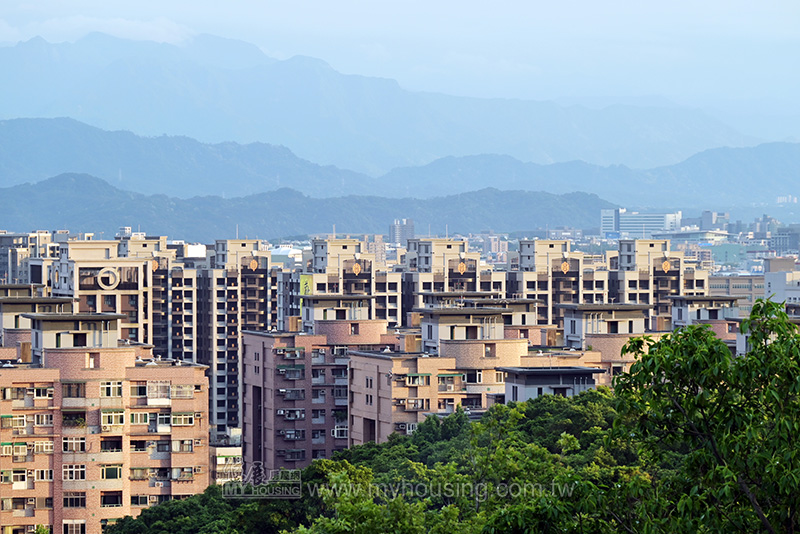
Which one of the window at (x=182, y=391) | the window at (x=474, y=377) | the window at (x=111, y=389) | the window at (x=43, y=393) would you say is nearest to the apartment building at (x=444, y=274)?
the window at (x=474, y=377)

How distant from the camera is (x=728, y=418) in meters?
17.3

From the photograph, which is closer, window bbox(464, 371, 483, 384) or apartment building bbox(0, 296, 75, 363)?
window bbox(464, 371, 483, 384)

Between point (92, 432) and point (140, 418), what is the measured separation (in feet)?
5.95

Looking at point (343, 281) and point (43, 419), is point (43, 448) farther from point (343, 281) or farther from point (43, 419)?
point (343, 281)

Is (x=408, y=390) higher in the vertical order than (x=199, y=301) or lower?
lower

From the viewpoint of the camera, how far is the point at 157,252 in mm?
118438

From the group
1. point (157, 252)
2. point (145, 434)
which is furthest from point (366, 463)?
point (157, 252)

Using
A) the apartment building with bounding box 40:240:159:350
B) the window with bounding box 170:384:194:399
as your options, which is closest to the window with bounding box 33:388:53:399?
the window with bounding box 170:384:194:399

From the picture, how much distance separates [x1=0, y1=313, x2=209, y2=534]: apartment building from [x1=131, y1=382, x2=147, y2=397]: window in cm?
3

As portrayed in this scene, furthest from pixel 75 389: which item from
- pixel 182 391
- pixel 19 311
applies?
pixel 19 311

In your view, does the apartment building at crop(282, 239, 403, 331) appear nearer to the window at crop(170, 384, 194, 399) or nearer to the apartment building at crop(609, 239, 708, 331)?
the apartment building at crop(609, 239, 708, 331)

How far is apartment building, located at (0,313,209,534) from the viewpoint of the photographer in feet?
159

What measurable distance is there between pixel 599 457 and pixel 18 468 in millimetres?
21152

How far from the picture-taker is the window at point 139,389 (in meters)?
50.0
